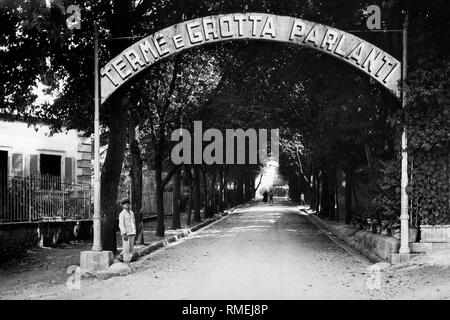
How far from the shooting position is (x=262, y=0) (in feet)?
54.9

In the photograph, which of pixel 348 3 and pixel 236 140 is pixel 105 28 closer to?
pixel 348 3

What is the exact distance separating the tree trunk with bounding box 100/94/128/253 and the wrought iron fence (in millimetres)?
3077

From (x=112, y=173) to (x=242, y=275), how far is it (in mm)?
5096

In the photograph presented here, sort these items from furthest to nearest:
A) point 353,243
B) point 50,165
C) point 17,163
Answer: point 50,165 → point 17,163 → point 353,243

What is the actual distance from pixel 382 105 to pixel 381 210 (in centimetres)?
370

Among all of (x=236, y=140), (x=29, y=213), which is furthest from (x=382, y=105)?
(x=236, y=140)

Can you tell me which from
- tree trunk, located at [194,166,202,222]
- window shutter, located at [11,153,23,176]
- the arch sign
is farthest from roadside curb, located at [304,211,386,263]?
window shutter, located at [11,153,23,176]

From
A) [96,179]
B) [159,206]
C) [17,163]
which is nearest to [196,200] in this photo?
[159,206]

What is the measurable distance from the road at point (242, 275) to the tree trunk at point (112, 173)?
1.14 m

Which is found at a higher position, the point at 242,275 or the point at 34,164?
the point at 34,164

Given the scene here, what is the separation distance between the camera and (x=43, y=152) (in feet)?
79.0

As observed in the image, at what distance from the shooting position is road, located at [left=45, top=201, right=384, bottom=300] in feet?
32.2

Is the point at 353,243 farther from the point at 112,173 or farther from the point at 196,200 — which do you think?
the point at 196,200
